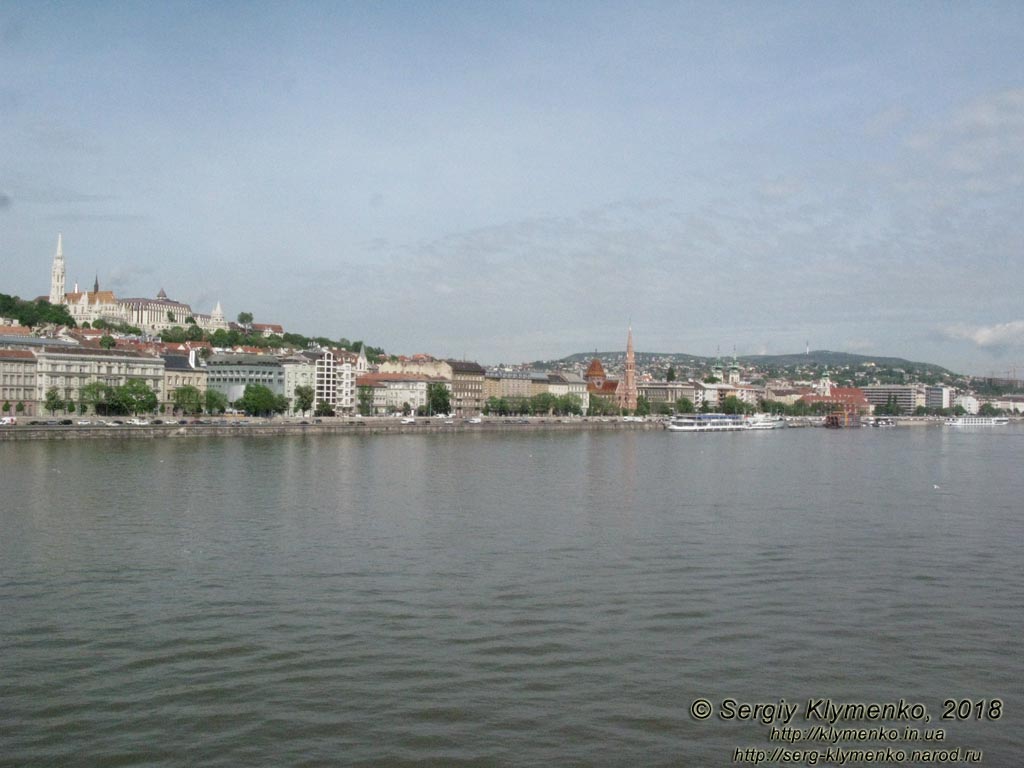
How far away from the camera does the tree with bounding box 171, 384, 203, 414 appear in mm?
65375

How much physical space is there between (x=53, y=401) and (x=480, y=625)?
54486mm

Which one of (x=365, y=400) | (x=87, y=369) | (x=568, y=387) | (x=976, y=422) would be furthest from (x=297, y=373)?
(x=976, y=422)

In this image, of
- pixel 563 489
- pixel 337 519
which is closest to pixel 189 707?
pixel 337 519

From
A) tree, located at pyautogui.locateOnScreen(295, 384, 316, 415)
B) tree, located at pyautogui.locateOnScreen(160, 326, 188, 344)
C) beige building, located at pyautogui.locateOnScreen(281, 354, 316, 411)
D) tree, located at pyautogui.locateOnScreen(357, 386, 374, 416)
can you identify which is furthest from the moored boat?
tree, located at pyautogui.locateOnScreen(160, 326, 188, 344)

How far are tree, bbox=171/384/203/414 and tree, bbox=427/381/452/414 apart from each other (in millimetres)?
25946

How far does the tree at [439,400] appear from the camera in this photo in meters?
89.2

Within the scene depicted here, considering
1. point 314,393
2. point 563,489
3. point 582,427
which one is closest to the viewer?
point 563,489

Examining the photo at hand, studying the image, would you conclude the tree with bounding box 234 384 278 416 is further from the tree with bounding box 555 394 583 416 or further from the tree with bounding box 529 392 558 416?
the tree with bounding box 555 394 583 416

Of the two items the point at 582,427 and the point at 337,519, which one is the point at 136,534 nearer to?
the point at 337,519

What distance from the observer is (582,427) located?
90.1 metres

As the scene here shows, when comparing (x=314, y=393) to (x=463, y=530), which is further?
(x=314, y=393)

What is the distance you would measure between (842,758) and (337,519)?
12919mm

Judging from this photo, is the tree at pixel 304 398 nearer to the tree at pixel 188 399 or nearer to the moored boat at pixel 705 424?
the tree at pixel 188 399

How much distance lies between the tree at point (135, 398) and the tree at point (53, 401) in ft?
10.3
